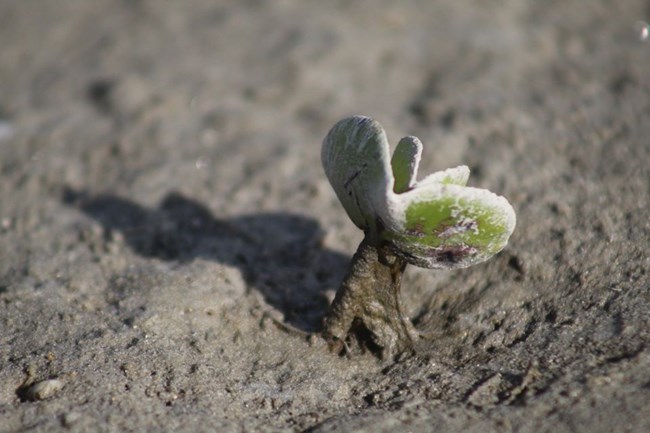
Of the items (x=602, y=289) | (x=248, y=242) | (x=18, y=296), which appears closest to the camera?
(x=602, y=289)

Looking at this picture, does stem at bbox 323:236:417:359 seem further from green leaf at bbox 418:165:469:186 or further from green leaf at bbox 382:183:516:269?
green leaf at bbox 418:165:469:186

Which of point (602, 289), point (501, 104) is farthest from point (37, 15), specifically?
point (602, 289)

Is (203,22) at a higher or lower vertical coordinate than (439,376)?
higher

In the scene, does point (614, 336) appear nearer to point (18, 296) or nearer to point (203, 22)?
point (18, 296)

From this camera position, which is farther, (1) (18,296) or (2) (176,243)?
(2) (176,243)

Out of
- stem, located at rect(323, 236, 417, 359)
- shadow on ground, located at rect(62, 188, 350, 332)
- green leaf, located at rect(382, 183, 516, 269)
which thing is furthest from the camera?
shadow on ground, located at rect(62, 188, 350, 332)

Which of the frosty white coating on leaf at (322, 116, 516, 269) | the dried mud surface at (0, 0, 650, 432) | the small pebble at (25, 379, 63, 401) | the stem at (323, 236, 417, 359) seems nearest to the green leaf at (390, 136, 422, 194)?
the frosty white coating on leaf at (322, 116, 516, 269)

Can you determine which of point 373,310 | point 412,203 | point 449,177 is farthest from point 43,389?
point 449,177
